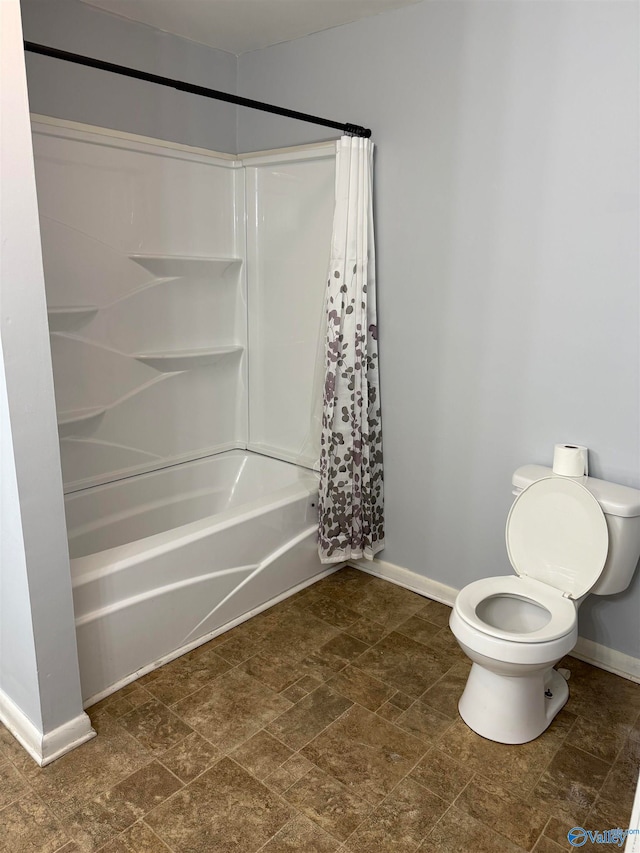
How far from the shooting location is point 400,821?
5.75ft

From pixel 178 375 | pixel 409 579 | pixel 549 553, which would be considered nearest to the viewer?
pixel 549 553

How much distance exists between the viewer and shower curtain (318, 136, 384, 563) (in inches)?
103

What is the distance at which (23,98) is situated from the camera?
1586 mm

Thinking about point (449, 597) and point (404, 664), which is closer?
point (404, 664)

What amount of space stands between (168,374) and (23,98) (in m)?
1.67

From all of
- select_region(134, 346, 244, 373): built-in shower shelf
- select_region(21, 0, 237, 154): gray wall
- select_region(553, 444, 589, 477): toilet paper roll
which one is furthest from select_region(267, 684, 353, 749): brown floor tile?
select_region(21, 0, 237, 154): gray wall

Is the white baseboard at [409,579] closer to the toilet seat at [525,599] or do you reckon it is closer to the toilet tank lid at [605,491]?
the toilet seat at [525,599]

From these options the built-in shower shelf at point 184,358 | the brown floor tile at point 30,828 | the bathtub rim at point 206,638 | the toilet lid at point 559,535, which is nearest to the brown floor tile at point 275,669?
the bathtub rim at point 206,638

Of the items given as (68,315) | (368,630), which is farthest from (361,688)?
(68,315)

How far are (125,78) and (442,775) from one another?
300 centimetres

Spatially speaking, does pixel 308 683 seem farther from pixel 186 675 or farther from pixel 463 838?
pixel 463 838

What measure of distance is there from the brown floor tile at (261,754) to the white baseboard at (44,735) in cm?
48

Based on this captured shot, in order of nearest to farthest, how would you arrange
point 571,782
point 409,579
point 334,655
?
1. point 571,782
2. point 334,655
3. point 409,579

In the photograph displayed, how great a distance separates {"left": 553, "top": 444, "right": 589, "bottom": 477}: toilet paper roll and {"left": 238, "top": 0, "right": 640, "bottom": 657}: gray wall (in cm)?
9
